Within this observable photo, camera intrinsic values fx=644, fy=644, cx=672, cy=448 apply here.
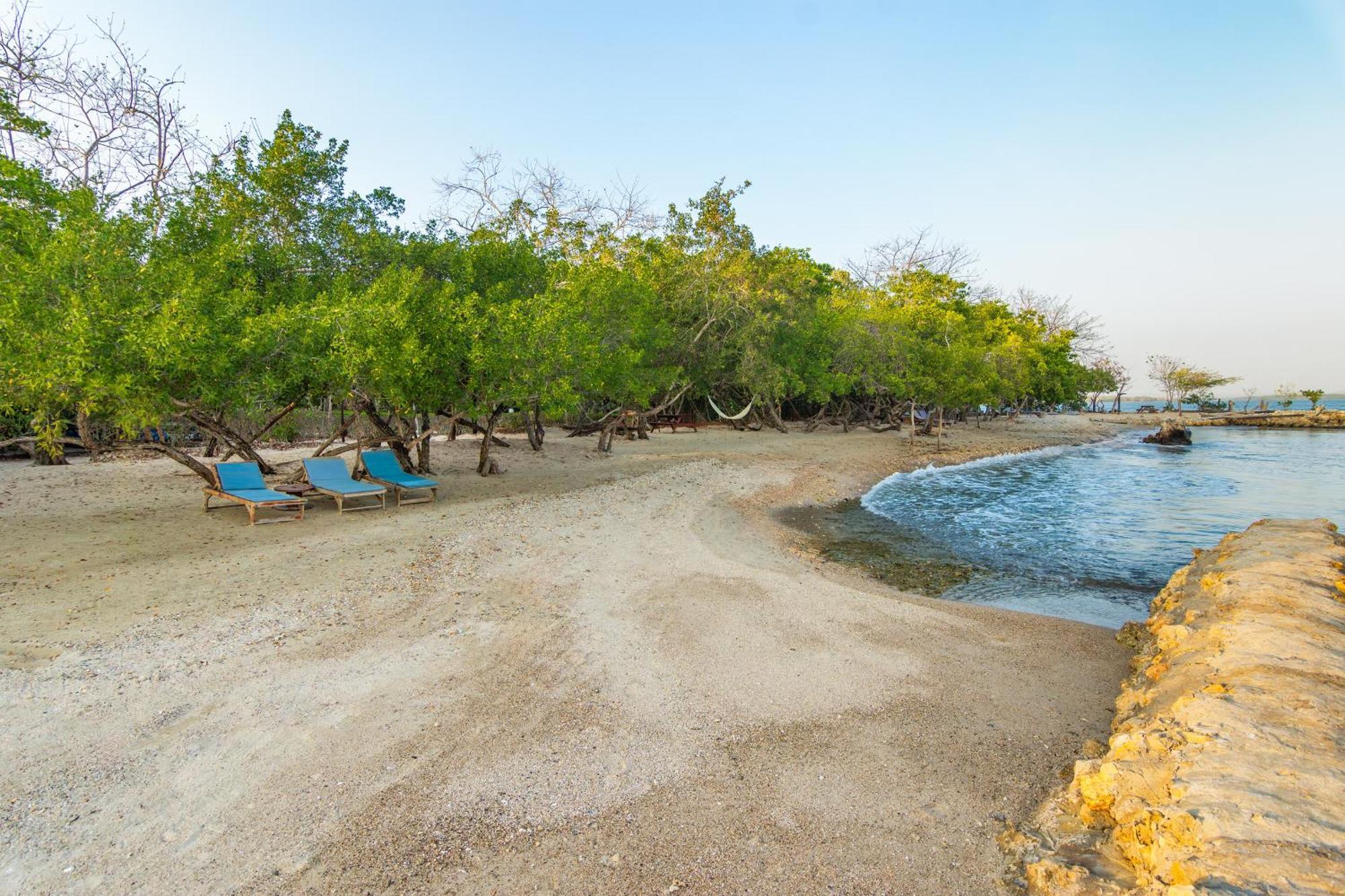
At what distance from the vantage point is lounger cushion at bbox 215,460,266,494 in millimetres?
10633

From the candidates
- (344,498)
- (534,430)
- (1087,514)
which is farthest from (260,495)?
(1087,514)

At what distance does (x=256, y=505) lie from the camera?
389 inches

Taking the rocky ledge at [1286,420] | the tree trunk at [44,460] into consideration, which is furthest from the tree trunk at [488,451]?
the rocky ledge at [1286,420]

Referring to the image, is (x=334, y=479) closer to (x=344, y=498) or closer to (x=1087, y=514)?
(x=344, y=498)

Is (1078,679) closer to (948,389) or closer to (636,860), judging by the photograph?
(636,860)

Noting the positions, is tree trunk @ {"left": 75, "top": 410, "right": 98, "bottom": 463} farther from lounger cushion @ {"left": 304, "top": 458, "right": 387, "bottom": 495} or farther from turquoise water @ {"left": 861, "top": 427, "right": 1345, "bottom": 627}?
turquoise water @ {"left": 861, "top": 427, "right": 1345, "bottom": 627}

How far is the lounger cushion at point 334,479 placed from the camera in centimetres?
1107

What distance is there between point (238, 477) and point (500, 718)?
8.88m

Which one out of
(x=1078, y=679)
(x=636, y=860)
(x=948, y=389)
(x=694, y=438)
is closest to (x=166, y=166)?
(x=694, y=438)

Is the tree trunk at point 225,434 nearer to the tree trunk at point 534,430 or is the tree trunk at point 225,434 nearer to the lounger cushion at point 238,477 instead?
the lounger cushion at point 238,477

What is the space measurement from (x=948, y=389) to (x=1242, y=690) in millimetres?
29233

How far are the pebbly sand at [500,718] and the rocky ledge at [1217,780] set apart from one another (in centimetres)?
36

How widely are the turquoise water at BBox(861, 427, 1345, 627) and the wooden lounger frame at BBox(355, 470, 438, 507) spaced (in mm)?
8757

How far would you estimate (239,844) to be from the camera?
3307mm
